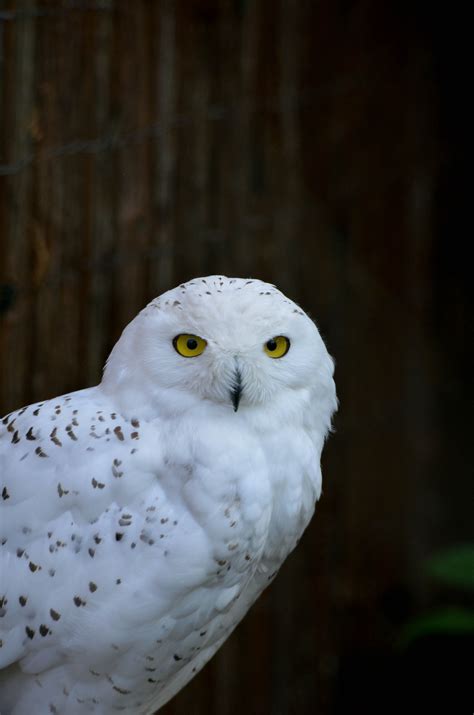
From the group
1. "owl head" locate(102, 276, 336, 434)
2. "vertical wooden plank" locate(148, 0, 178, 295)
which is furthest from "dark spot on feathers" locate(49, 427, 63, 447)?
"vertical wooden plank" locate(148, 0, 178, 295)

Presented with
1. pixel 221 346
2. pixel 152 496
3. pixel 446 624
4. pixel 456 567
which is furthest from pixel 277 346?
pixel 446 624

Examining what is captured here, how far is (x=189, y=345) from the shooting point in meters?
1.45

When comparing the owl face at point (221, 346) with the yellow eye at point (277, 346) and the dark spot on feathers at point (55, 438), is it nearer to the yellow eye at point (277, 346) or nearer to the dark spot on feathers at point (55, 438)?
the yellow eye at point (277, 346)

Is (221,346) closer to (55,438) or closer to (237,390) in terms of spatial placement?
(237,390)

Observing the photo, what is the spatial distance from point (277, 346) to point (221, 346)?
0.35 ft

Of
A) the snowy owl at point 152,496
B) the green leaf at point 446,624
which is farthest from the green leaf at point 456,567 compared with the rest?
the snowy owl at point 152,496

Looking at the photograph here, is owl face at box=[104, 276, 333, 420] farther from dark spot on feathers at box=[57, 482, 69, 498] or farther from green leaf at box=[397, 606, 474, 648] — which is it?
green leaf at box=[397, 606, 474, 648]

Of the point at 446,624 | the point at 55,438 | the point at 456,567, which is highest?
the point at 55,438

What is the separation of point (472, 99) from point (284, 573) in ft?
6.96

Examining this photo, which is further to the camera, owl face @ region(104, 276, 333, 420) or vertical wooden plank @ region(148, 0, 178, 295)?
vertical wooden plank @ region(148, 0, 178, 295)

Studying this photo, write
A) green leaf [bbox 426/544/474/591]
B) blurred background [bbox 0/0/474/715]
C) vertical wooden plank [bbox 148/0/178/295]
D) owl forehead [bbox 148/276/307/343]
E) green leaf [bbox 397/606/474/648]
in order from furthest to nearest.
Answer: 1. green leaf [bbox 397/606/474/648]
2. green leaf [bbox 426/544/474/591]
3. vertical wooden plank [bbox 148/0/178/295]
4. blurred background [bbox 0/0/474/715]
5. owl forehead [bbox 148/276/307/343]

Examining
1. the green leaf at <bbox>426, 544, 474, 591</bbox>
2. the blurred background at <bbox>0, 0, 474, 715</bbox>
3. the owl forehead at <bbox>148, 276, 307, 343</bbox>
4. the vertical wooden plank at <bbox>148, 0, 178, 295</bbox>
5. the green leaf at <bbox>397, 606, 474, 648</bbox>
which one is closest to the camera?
the owl forehead at <bbox>148, 276, 307, 343</bbox>

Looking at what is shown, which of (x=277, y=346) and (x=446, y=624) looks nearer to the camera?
(x=277, y=346)

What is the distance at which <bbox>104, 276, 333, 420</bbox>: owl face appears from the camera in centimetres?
141
